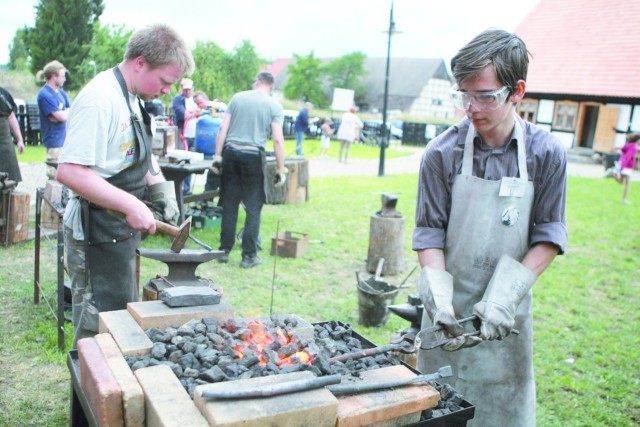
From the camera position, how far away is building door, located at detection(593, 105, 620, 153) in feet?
71.6

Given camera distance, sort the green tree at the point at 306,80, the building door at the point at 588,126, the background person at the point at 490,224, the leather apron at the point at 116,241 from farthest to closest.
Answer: the green tree at the point at 306,80
the building door at the point at 588,126
the leather apron at the point at 116,241
the background person at the point at 490,224

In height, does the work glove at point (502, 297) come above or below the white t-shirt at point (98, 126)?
below

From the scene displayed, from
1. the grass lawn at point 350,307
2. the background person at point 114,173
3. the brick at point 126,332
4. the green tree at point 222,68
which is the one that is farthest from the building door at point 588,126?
the brick at point 126,332

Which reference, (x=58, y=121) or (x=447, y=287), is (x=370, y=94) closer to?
(x=58, y=121)

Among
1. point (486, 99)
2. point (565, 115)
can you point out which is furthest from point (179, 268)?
point (565, 115)

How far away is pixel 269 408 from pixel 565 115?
25.2 metres

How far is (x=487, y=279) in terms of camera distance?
7.20 ft

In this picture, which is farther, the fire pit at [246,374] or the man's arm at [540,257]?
the man's arm at [540,257]

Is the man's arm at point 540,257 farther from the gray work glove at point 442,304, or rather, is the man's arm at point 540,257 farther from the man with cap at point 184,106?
the man with cap at point 184,106

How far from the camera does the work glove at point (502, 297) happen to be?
194cm

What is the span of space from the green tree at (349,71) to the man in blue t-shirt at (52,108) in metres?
56.1

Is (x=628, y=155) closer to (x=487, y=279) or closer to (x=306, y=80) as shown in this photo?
(x=487, y=279)

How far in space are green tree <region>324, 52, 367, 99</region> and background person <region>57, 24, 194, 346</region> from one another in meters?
60.4

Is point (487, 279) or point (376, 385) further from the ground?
point (487, 279)
